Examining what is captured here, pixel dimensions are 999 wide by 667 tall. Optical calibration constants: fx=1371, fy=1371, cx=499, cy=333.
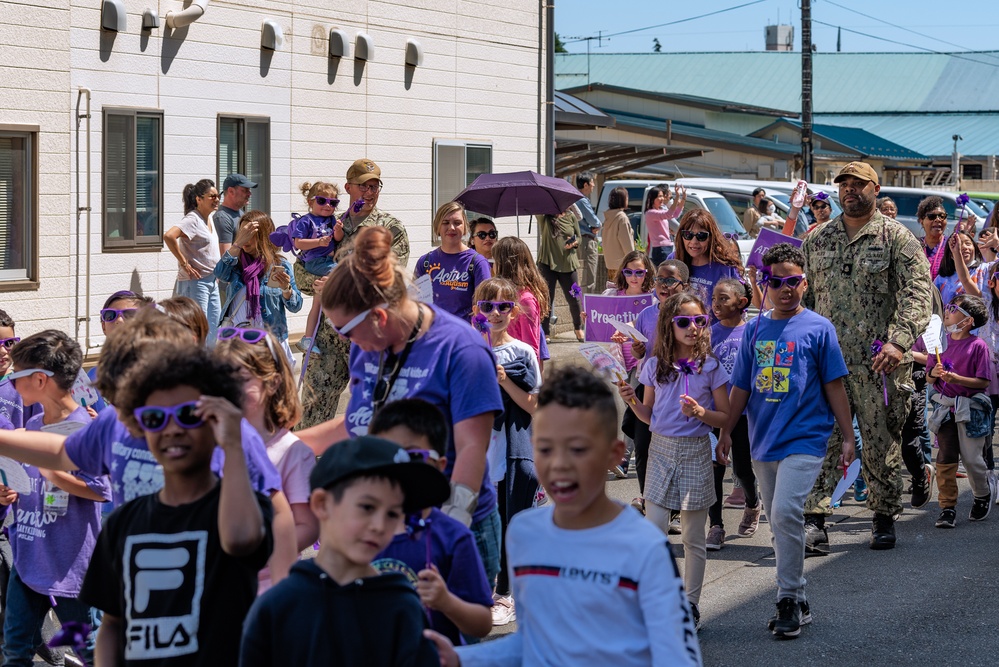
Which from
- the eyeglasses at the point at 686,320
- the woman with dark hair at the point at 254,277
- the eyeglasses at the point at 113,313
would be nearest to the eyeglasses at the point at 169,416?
the eyeglasses at the point at 113,313

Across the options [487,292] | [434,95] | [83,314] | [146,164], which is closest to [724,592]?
[487,292]

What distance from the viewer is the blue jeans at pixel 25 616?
5.08 meters

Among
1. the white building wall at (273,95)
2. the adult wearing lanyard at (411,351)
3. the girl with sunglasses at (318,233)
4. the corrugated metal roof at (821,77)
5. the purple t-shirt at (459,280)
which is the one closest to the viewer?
the adult wearing lanyard at (411,351)

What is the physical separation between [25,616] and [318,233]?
15.6 ft

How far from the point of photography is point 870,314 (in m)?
7.96

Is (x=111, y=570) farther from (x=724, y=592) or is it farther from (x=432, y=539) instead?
(x=724, y=592)

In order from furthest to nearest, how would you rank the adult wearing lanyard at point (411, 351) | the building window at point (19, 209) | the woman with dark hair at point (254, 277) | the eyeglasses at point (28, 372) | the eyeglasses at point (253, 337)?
the building window at point (19, 209)
the woman with dark hair at point (254, 277)
the eyeglasses at point (28, 372)
the eyeglasses at point (253, 337)
the adult wearing lanyard at point (411, 351)

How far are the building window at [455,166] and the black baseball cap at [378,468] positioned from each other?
15.1m

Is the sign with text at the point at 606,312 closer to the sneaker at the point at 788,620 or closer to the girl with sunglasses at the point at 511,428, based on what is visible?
the girl with sunglasses at the point at 511,428

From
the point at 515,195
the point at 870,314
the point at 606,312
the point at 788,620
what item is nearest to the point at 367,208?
the point at 606,312

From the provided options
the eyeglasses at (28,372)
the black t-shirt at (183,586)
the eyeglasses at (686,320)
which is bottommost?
the black t-shirt at (183,586)

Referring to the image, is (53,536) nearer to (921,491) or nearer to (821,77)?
(921,491)

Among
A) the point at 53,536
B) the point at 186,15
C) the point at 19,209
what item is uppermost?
the point at 186,15

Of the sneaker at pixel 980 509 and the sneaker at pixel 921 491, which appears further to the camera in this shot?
the sneaker at pixel 921 491
